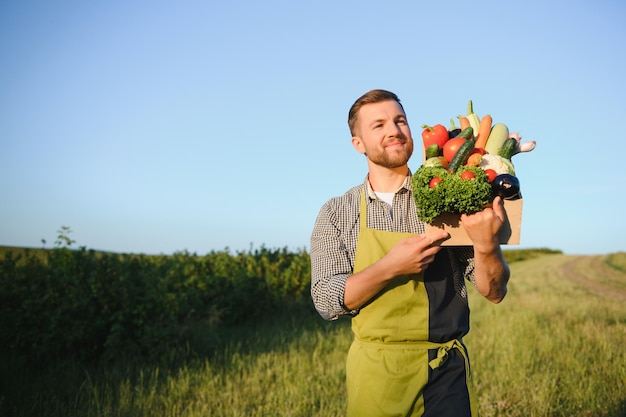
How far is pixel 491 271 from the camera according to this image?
2307mm

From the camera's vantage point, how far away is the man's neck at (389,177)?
8.84 ft

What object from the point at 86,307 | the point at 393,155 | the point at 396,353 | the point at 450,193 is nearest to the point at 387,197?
the point at 393,155

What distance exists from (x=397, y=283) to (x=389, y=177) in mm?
647

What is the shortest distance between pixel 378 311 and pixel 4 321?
16.2ft

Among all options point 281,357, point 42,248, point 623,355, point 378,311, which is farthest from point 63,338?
point 623,355

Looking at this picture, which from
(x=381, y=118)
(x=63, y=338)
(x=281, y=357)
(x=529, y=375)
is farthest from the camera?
(x=281, y=357)

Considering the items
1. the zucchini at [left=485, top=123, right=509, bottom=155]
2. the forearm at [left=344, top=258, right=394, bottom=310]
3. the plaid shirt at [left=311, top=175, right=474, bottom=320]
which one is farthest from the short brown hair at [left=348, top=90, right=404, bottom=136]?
the forearm at [left=344, top=258, right=394, bottom=310]

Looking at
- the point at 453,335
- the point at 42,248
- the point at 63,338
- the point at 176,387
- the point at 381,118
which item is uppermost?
the point at 381,118

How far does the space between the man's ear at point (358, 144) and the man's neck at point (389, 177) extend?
14 centimetres

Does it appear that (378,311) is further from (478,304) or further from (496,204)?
(478,304)

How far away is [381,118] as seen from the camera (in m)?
Answer: 2.59

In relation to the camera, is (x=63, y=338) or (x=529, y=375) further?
(x=529, y=375)

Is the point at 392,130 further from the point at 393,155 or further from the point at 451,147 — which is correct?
the point at 451,147

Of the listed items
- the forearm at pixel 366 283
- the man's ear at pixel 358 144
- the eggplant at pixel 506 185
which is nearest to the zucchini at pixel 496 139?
the eggplant at pixel 506 185
